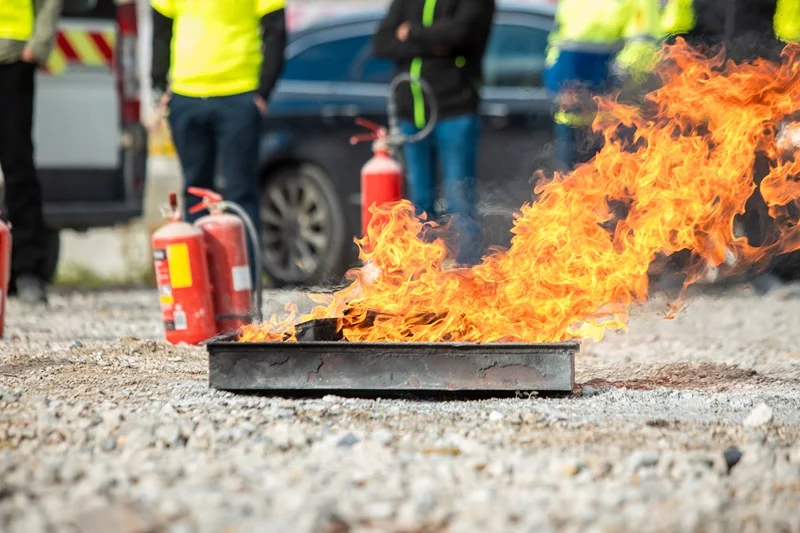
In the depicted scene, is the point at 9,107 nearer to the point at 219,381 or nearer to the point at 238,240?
the point at 238,240

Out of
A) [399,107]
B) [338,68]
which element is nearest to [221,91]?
[399,107]

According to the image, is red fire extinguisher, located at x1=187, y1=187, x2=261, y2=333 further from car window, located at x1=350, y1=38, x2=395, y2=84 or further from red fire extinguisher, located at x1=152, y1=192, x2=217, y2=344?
car window, located at x1=350, y1=38, x2=395, y2=84

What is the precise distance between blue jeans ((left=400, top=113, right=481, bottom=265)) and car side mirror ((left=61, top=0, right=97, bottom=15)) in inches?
101

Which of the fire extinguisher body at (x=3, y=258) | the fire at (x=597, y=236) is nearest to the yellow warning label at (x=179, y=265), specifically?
the fire extinguisher body at (x=3, y=258)

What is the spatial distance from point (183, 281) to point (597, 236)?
2.28 meters

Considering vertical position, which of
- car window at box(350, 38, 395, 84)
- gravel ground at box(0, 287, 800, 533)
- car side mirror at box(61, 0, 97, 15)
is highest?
car side mirror at box(61, 0, 97, 15)

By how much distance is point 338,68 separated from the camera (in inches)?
401

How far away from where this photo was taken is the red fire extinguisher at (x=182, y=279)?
21.8ft

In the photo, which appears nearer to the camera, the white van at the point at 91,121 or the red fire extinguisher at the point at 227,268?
the red fire extinguisher at the point at 227,268

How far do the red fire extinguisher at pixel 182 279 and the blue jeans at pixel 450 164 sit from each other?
84.2 inches

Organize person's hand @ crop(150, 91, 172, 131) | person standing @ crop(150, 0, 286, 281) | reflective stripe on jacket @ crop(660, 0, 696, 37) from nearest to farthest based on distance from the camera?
person standing @ crop(150, 0, 286, 281) < person's hand @ crop(150, 91, 172, 131) < reflective stripe on jacket @ crop(660, 0, 696, 37)

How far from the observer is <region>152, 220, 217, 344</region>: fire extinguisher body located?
6.64 metres

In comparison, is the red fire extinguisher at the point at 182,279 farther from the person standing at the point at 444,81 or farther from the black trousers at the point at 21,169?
the person standing at the point at 444,81

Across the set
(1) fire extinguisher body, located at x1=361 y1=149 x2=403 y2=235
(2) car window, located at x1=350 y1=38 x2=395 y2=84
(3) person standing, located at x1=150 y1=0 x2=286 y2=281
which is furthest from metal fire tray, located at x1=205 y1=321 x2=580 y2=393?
(2) car window, located at x1=350 y1=38 x2=395 y2=84
